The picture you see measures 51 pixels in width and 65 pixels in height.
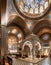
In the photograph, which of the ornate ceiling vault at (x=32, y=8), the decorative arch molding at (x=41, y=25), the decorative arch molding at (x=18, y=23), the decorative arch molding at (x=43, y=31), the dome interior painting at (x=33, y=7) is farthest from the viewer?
the decorative arch molding at (x=43, y=31)

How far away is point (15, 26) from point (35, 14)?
275cm

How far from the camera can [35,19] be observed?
20609 millimetres

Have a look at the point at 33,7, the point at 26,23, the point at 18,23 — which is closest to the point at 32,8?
the point at 33,7

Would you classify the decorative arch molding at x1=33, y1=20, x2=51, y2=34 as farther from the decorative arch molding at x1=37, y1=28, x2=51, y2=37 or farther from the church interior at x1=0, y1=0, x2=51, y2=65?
the decorative arch molding at x1=37, y1=28, x2=51, y2=37

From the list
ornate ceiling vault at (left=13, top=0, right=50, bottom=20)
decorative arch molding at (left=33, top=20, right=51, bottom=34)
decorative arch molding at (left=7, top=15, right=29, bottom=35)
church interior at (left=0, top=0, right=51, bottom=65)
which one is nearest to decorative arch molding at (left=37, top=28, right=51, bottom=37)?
church interior at (left=0, top=0, right=51, bottom=65)

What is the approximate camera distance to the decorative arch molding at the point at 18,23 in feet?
64.8

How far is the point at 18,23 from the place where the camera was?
20984 mm

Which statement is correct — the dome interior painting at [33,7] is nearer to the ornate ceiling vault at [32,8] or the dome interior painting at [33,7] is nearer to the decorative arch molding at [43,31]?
the ornate ceiling vault at [32,8]

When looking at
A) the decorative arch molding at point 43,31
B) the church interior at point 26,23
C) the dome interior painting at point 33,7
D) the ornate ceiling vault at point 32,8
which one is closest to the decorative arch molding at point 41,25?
the church interior at point 26,23

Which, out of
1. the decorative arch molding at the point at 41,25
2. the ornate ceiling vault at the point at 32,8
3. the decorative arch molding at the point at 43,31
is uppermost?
the ornate ceiling vault at the point at 32,8

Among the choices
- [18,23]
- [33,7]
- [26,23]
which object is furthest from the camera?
[33,7]

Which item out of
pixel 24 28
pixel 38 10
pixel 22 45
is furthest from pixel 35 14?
pixel 22 45

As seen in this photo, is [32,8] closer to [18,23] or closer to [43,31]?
[18,23]

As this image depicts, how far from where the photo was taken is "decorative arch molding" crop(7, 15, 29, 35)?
1974 cm
